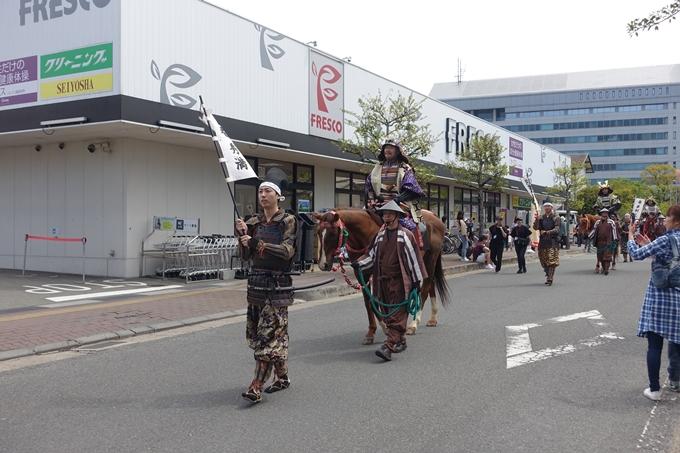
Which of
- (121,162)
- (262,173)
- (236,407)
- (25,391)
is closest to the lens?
(236,407)

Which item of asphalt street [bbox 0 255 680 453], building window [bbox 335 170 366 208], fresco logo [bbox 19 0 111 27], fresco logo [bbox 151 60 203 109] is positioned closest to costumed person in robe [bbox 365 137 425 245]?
asphalt street [bbox 0 255 680 453]

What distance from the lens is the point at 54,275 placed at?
598 inches

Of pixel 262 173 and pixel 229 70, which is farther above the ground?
pixel 229 70

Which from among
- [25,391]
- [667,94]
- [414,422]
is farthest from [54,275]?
[667,94]

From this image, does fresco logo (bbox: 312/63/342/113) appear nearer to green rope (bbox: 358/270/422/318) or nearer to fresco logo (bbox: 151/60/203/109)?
fresco logo (bbox: 151/60/203/109)

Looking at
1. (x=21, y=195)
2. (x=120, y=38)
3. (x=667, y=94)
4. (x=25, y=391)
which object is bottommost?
(x=25, y=391)

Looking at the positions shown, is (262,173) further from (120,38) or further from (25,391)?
(25,391)

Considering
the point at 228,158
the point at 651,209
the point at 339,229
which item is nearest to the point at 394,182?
the point at 339,229

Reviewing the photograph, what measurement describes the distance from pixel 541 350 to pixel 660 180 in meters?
78.4

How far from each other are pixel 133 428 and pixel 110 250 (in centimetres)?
1093

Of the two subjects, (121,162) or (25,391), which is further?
(121,162)

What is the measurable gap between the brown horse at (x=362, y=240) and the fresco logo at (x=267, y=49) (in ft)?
32.6

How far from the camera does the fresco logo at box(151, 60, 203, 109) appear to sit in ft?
44.7

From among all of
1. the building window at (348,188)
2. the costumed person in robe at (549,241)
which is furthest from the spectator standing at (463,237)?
the costumed person in robe at (549,241)
